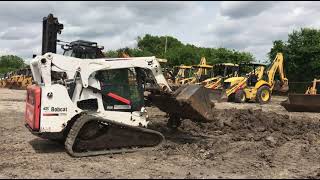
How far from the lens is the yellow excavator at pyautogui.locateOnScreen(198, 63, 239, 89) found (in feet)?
89.3

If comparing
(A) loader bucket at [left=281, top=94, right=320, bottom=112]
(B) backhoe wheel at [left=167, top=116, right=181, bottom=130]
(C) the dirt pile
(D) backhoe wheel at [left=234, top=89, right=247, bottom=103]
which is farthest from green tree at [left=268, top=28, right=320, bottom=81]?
(B) backhoe wheel at [left=167, top=116, right=181, bottom=130]

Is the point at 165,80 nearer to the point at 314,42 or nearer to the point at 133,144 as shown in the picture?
the point at 133,144

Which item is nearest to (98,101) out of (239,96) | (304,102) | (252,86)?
(304,102)

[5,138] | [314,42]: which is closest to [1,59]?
[314,42]

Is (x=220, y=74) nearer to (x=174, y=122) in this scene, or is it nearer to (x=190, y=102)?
(x=174, y=122)

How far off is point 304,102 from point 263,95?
6.72 m

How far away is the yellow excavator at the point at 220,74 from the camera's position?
2722cm

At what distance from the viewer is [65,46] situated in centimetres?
1117

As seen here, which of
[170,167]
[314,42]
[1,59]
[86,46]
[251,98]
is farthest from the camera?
[1,59]

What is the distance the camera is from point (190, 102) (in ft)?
33.1

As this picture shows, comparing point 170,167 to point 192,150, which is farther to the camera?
point 192,150

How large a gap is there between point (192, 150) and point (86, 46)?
3199 millimetres

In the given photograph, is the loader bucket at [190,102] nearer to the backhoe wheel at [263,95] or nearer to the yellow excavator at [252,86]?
the yellow excavator at [252,86]

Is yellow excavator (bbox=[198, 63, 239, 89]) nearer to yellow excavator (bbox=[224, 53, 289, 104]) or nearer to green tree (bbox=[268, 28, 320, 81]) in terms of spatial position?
yellow excavator (bbox=[224, 53, 289, 104])
